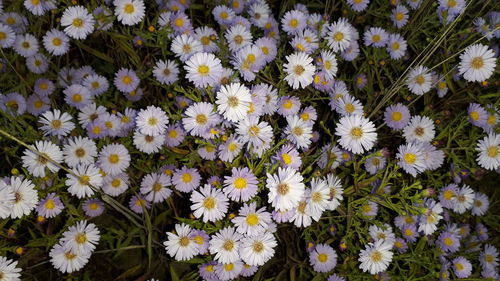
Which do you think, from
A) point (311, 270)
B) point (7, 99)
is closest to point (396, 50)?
point (311, 270)

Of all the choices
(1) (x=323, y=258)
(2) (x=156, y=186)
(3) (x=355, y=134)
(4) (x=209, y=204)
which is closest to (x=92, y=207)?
(2) (x=156, y=186)

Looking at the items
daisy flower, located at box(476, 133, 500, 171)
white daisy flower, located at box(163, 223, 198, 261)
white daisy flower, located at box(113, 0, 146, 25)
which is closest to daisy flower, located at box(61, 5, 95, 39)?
white daisy flower, located at box(113, 0, 146, 25)

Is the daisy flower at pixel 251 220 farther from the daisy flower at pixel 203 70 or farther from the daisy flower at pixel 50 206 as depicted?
the daisy flower at pixel 50 206

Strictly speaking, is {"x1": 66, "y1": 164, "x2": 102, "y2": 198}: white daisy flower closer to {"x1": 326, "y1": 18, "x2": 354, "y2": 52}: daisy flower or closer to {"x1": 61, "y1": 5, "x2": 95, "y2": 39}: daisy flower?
{"x1": 61, "y1": 5, "x2": 95, "y2": 39}: daisy flower

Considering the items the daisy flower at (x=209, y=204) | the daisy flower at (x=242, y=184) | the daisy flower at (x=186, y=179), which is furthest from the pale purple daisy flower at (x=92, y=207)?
the daisy flower at (x=242, y=184)

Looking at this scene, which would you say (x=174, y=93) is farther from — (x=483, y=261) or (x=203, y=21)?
(x=483, y=261)

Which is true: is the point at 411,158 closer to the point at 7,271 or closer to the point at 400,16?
the point at 400,16
